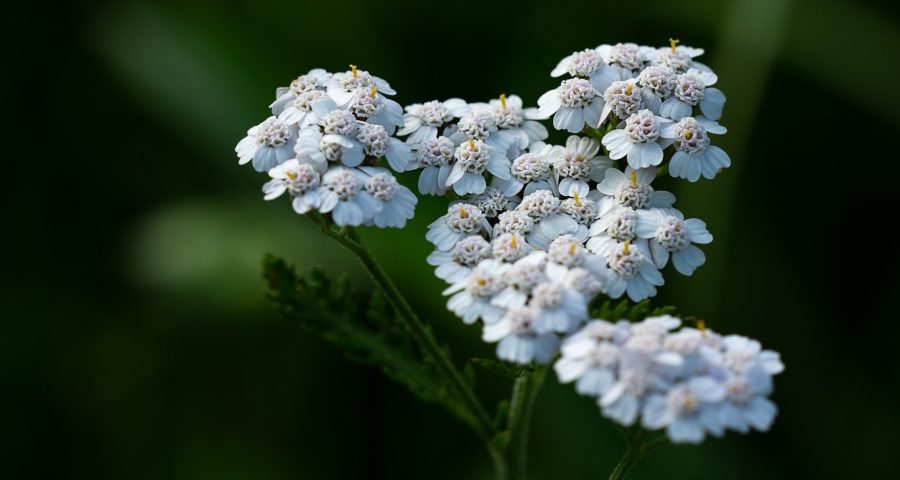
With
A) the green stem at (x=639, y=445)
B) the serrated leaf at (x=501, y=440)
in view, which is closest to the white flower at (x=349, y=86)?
the serrated leaf at (x=501, y=440)

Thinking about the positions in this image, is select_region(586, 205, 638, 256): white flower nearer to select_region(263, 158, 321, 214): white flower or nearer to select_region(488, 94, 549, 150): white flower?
select_region(488, 94, 549, 150): white flower

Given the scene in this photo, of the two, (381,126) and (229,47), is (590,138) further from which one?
(229,47)

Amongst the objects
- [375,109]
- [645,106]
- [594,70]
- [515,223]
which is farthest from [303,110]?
[645,106]

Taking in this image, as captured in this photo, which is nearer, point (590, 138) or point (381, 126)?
point (381, 126)

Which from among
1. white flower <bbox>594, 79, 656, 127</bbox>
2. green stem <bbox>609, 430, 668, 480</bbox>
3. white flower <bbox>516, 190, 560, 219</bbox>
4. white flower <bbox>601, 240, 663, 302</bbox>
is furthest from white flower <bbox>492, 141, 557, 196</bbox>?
green stem <bbox>609, 430, 668, 480</bbox>

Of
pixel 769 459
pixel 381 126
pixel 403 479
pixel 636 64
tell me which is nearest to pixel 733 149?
pixel 769 459

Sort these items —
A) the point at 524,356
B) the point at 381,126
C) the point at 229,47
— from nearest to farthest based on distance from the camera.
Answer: the point at 524,356 < the point at 381,126 < the point at 229,47

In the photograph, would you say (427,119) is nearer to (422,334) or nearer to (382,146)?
(382,146)
